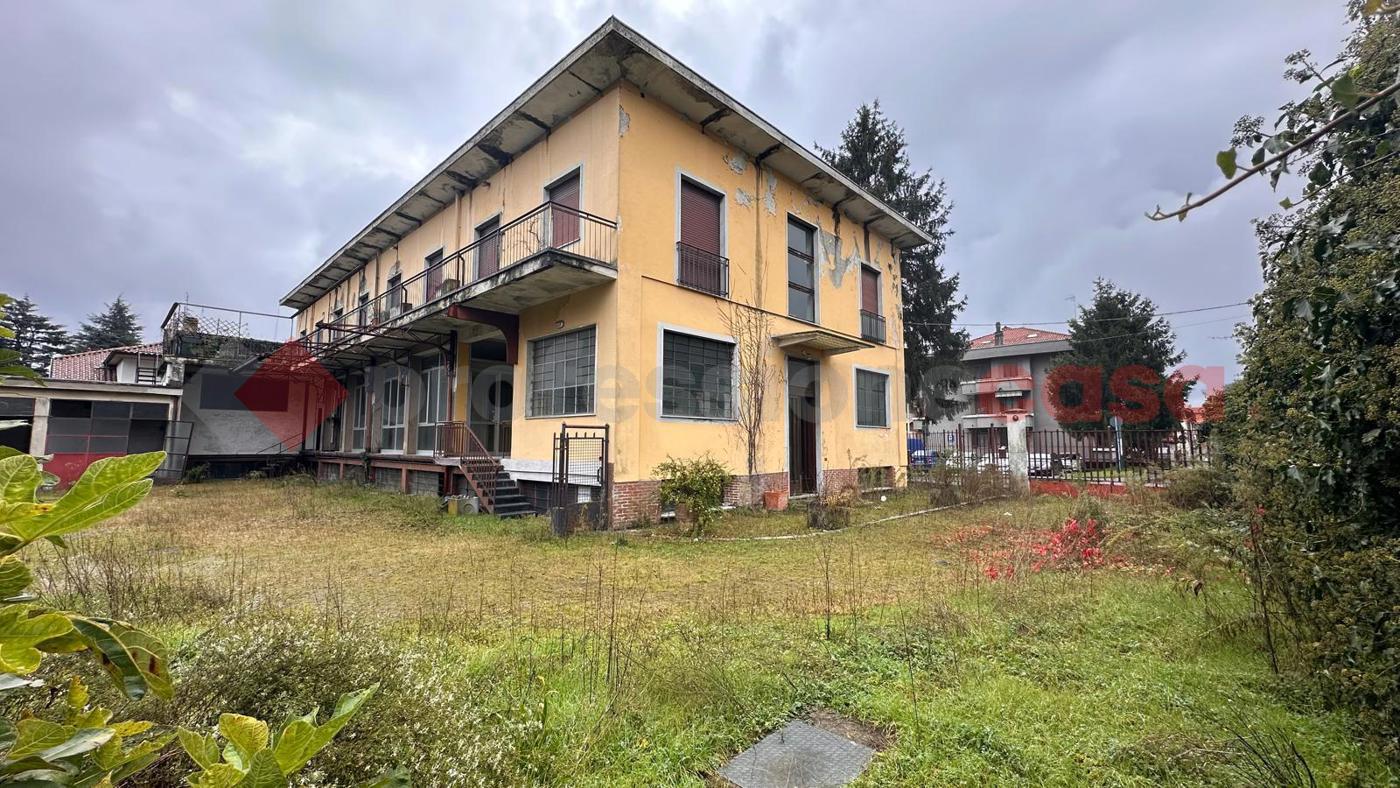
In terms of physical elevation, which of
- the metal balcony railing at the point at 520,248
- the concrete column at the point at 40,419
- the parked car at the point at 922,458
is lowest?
the parked car at the point at 922,458

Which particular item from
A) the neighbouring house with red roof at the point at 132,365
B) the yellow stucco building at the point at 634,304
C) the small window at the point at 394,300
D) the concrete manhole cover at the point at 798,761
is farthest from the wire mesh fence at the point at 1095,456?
the neighbouring house with red roof at the point at 132,365

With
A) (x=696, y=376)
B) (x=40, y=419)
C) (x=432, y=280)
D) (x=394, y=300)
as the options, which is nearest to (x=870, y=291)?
(x=696, y=376)

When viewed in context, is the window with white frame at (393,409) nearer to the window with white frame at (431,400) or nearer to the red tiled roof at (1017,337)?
the window with white frame at (431,400)

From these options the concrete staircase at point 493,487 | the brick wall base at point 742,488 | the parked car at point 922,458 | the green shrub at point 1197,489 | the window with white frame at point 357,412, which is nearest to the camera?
the green shrub at point 1197,489

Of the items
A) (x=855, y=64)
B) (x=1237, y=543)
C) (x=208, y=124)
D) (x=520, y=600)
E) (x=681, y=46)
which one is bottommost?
(x=520, y=600)

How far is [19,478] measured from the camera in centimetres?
82

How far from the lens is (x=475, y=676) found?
307 cm

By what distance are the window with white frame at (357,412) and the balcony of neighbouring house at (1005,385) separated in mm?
27755

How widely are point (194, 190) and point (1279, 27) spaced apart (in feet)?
88.7

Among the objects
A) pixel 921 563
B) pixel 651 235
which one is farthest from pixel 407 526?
pixel 921 563

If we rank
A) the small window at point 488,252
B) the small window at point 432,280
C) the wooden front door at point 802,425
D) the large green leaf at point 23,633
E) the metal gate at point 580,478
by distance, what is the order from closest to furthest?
1. the large green leaf at point 23,633
2. the metal gate at point 580,478
3. the small window at point 488,252
4. the wooden front door at point 802,425
5. the small window at point 432,280

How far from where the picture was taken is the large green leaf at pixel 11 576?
711mm

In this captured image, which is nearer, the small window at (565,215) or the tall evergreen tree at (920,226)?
the small window at (565,215)

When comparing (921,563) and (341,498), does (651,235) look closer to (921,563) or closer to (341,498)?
(921,563)
